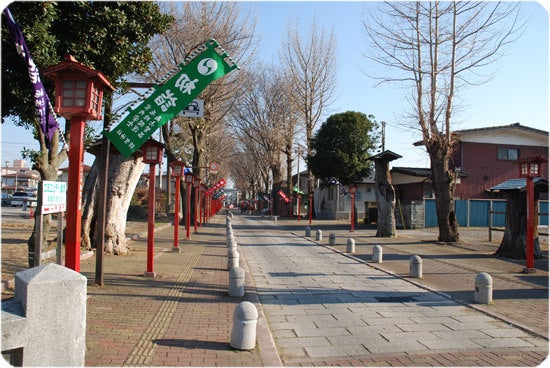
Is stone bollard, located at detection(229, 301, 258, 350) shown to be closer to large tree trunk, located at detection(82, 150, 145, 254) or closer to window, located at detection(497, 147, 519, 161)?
large tree trunk, located at detection(82, 150, 145, 254)

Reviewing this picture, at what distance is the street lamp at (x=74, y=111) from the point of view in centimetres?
650

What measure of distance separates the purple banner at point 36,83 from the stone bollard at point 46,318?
11.7ft

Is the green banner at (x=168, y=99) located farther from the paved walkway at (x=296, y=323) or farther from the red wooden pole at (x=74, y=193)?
the paved walkway at (x=296, y=323)

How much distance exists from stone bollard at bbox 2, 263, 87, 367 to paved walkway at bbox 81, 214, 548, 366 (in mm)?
993

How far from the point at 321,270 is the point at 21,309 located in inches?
353

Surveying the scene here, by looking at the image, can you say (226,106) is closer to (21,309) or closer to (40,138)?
(40,138)

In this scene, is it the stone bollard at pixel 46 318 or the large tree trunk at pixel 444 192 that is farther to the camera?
the large tree trunk at pixel 444 192

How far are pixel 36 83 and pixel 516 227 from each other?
13.5m

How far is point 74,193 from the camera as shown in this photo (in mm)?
6676

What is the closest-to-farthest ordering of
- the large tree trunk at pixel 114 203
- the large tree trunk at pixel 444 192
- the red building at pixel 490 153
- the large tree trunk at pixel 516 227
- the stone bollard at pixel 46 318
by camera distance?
the stone bollard at pixel 46 318
the large tree trunk at pixel 114 203
the large tree trunk at pixel 516 227
the large tree trunk at pixel 444 192
the red building at pixel 490 153

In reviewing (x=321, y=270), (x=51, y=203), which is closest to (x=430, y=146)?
(x=321, y=270)

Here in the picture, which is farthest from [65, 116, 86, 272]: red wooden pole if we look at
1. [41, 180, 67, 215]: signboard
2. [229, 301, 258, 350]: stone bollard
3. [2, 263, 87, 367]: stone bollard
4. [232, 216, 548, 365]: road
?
[232, 216, 548, 365]: road

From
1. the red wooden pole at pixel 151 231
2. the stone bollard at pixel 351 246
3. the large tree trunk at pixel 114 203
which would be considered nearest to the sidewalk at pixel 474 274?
the stone bollard at pixel 351 246

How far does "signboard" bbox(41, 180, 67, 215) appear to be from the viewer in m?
5.71
